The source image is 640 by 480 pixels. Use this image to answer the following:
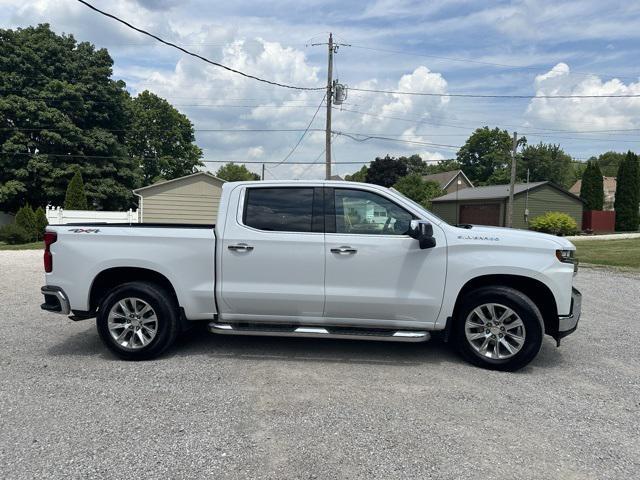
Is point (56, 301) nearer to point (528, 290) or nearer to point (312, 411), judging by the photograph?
point (312, 411)

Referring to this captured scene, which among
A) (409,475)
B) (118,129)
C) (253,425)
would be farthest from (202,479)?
(118,129)

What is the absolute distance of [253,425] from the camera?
3625mm

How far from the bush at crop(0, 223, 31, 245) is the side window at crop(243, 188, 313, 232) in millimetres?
22295

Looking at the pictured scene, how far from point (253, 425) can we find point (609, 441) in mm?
2571

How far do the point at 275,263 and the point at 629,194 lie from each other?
41938 mm

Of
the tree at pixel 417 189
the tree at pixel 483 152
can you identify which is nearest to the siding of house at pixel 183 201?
the tree at pixel 417 189

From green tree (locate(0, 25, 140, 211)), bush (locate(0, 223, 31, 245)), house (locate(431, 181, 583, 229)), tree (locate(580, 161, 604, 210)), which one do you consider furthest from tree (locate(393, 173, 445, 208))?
bush (locate(0, 223, 31, 245))

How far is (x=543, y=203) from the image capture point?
37969 millimetres

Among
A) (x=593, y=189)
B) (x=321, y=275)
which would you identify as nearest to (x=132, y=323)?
(x=321, y=275)

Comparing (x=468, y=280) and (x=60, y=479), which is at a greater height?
(x=468, y=280)

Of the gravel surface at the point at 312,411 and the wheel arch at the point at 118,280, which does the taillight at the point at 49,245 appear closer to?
the wheel arch at the point at 118,280

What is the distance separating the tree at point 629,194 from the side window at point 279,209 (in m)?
41.1

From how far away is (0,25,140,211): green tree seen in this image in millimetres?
32156

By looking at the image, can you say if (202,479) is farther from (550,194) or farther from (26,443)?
(550,194)
